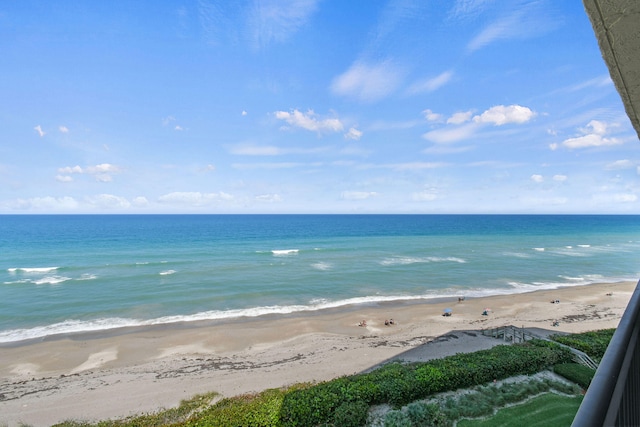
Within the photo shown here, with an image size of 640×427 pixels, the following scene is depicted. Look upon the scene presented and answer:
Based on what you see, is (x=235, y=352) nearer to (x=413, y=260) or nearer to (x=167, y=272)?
(x=167, y=272)

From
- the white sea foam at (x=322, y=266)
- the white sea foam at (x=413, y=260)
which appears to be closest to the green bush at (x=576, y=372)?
the white sea foam at (x=322, y=266)

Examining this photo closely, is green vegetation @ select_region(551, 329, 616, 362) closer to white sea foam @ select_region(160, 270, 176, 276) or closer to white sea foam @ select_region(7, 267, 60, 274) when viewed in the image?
white sea foam @ select_region(160, 270, 176, 276)

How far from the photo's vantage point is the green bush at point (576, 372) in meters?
10.3

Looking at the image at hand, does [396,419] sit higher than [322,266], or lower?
higher

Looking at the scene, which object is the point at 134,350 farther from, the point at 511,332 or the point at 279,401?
the point at 511,332

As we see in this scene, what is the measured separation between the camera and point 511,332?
1650 centimetres

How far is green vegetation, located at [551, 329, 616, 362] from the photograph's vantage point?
1195cm

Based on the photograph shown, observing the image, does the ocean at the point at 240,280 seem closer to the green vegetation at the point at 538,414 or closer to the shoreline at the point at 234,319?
the shoreline at the point at 234,319

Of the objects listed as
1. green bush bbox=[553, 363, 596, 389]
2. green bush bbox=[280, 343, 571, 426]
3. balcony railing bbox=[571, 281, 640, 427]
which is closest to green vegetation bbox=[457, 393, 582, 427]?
green bush bbox=[553, 363, 596, 389]

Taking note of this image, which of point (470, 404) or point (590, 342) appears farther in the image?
point (590, 342)

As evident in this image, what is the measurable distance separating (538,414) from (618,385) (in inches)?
403

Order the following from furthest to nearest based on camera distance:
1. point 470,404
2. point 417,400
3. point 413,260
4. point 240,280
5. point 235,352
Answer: point 413,260
point 240,280
point 235,352
point 417,400
point 470,404

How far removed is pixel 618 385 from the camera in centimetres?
133

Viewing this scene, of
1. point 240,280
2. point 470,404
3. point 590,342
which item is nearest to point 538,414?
point 470,404
